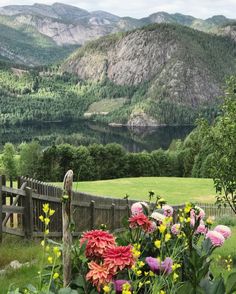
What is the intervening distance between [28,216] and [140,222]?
7.42 meters

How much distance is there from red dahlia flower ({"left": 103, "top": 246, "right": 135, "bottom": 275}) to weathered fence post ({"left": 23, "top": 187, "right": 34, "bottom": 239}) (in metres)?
8.14

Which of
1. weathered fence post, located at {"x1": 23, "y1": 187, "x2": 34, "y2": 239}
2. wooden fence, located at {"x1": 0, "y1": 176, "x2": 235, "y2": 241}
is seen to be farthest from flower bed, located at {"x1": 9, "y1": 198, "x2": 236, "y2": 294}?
weathered fence post, located at {"x1": 23, "y1": 187, "x2": 34, "y2": 239}

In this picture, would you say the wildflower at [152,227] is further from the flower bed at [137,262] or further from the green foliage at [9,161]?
the green foliage at [9,161]

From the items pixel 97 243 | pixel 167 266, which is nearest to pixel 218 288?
pixel 167 266

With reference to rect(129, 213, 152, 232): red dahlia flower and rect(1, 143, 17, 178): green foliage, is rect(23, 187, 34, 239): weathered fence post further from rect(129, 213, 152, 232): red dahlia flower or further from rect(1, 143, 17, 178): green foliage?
rect(1, 143, 17, 178): green foliage

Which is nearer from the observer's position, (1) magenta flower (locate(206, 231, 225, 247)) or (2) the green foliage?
(1) magenta flower (locate(206, 231, 225, 247))

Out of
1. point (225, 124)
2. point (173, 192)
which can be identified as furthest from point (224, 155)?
point (173, 192)

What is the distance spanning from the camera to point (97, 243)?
3.69m

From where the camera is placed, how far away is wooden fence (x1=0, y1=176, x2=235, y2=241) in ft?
36.7

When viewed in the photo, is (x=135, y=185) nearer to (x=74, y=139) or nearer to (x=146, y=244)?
(x=146, y=244)

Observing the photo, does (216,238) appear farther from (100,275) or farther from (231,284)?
(100,275)

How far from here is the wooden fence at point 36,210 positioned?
1120 centimetres

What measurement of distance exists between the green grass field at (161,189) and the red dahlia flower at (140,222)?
37574mm

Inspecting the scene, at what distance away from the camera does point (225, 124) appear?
12.4 m
